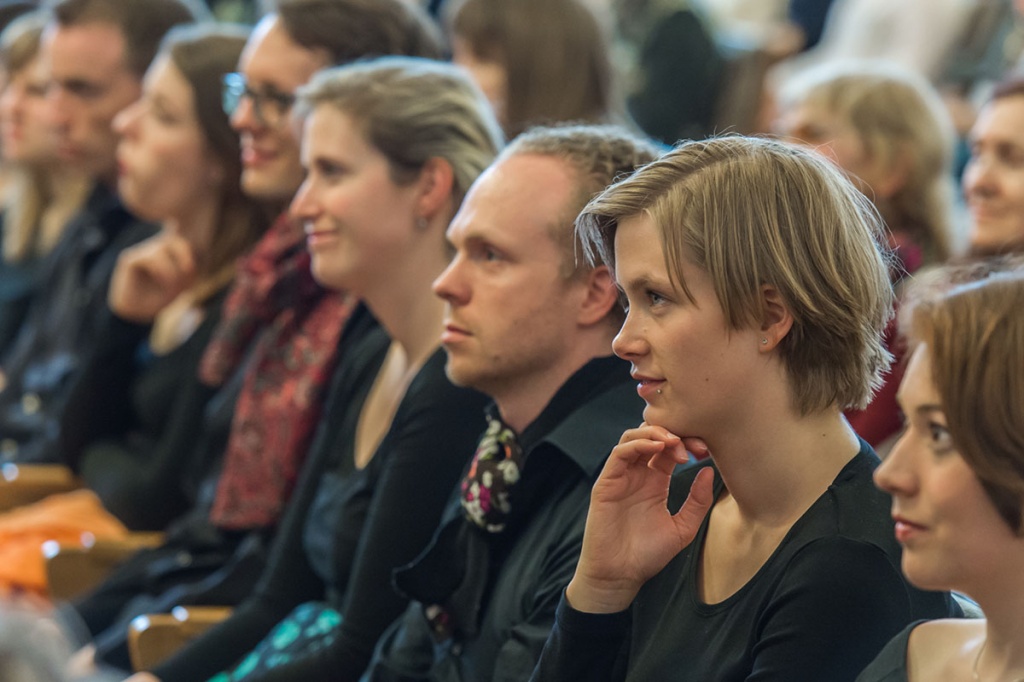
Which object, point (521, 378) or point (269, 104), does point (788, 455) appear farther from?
point (269, 104)

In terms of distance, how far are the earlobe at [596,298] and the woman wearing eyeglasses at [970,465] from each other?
69 cm

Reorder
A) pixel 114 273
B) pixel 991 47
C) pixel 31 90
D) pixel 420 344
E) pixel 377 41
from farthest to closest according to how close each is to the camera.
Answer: pixel 991 47
pixel 31 90
pixel 114 273
pixel 377 41
pixel 420 344

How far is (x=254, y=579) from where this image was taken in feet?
9.36

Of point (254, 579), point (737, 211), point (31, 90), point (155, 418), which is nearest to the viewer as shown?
point (737, 211)

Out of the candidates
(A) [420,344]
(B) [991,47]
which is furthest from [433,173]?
(B) [991,47]

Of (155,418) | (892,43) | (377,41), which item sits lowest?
(155,418)

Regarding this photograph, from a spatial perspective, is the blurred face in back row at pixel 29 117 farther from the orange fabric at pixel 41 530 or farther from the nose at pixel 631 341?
the nose at pixel 631 341

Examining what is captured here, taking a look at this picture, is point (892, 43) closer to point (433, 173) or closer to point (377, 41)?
point (377, 41)

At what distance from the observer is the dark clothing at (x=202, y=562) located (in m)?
2.85

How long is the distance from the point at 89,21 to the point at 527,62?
1291 mm

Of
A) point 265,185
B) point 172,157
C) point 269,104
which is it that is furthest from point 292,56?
point 172,157

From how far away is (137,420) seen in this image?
145 inches

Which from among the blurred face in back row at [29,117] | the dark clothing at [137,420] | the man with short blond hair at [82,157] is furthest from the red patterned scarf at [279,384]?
the blurred face in back row at [29,117]

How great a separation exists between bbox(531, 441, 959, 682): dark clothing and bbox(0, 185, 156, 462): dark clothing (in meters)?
2.42
